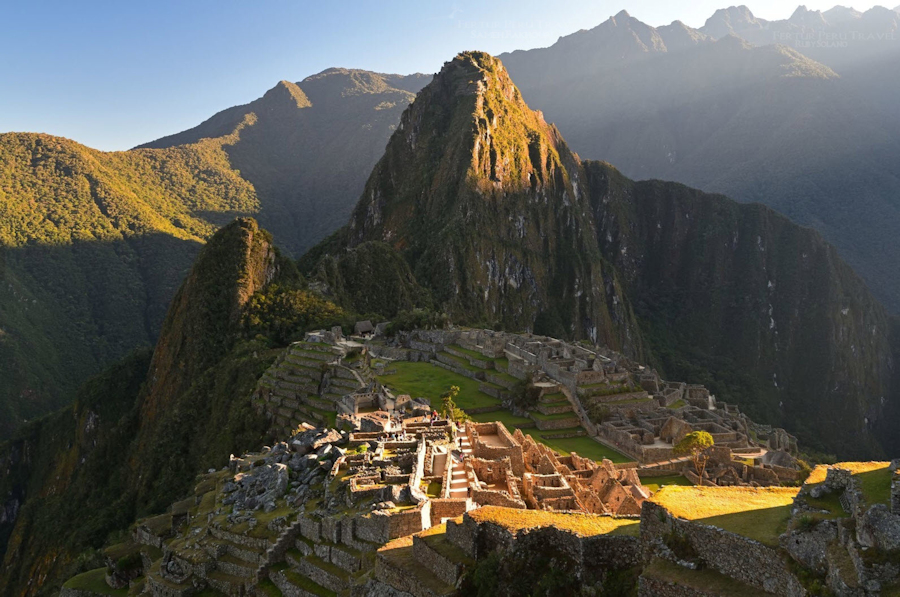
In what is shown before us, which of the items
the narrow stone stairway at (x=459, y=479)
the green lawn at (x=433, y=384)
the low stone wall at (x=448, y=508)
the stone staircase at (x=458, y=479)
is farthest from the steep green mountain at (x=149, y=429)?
the low stone wall at (x=448, y=508)

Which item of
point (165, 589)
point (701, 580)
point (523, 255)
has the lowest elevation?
point (523, 255)

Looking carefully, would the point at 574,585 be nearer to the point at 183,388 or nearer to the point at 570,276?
the point at 183,388

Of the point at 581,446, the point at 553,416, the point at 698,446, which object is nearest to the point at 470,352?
the point at 553,416

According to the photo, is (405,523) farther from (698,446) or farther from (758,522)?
(698,446)

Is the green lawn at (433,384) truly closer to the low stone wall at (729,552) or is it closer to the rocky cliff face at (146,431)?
the rocky cliff face at (146,431)

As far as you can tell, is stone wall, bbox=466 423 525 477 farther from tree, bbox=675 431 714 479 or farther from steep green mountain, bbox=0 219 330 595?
steep green mountain, bbox=0 219 330 595

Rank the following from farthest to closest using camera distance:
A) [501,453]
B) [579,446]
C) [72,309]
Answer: [72,309], [579,446], [501,453]
